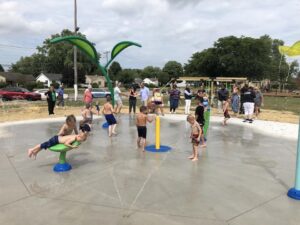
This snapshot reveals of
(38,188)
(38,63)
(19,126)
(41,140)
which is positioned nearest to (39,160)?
(38,188)

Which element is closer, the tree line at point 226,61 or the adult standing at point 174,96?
the adult standing at point 174,96

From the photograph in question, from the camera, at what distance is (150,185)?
540 centimetres

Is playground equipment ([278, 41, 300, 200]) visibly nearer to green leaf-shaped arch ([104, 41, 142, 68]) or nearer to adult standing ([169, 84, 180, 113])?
green leaf-shaped arch ([104, 41, 142, 68])

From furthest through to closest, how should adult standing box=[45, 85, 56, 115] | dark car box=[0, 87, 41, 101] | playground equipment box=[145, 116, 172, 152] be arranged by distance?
1. dark car box=[0, 87, 41, 101]
2. adult standing box=[45, 85, 56, 115]
3. playground equipment box=[145, 116, 172, 152]

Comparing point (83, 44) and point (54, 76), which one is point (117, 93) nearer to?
point (83, 44)

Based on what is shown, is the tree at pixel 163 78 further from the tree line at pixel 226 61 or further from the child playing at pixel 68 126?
the child playing at pixel 68 126

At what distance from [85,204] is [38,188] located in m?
1.16

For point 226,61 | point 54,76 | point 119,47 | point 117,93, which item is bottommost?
point 117,93

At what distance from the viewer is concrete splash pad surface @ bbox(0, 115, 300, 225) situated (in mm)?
4238

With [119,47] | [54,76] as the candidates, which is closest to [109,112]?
[119,47]

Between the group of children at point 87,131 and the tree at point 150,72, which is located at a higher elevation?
the tree at point 150,72

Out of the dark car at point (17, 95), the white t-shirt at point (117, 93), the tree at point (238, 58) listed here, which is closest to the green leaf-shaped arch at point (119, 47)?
the white t-shirt at point (117, 93)

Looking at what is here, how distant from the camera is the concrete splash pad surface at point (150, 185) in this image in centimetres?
424

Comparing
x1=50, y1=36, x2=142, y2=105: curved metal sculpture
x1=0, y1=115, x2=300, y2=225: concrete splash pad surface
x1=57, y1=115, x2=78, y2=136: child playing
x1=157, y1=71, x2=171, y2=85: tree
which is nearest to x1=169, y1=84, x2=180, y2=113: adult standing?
x1=50, y1=36, x2=142, y2=105: curved metal sculpture
